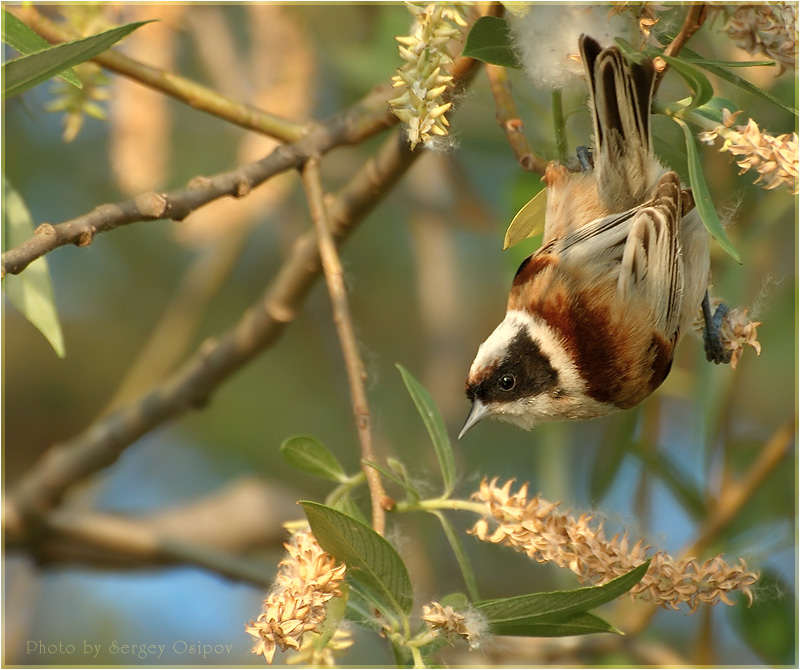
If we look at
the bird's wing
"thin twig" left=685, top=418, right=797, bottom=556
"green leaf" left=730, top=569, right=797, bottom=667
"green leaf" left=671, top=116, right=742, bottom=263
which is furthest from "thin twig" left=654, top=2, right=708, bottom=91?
"green leaf" left=730, top=569, right=797, bottom=667

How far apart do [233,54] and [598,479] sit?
1953 mm

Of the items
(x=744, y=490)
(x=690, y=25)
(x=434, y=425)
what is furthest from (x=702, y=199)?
(x=744, y=490)

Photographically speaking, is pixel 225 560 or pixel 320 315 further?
pixel 320 315

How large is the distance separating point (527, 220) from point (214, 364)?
3.56 feet

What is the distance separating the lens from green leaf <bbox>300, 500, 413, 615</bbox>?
3.84 feet

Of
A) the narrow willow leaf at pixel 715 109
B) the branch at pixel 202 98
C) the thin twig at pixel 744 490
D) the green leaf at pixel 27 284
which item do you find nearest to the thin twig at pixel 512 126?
the narrow willow leaf at pixel 715 109

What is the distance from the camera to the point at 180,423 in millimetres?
4262

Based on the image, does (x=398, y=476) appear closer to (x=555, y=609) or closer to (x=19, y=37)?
(x=555, y=609)

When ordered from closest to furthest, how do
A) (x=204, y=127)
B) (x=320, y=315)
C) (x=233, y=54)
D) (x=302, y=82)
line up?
(x=302, y=82)
(x=233, y=54)
(x=320, y=315)
(x=204, y=127)

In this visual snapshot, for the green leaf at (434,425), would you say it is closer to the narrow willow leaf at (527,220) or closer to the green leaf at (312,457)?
the green leaf at (312,457)

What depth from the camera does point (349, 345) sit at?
4.83ft

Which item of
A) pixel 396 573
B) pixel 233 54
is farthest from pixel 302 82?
pixel 396 573

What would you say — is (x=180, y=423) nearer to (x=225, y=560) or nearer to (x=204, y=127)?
(x=204, y=127)

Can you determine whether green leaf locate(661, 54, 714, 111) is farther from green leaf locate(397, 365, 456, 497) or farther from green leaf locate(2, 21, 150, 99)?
green leaf locate(2, 21, 150, 99)
